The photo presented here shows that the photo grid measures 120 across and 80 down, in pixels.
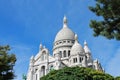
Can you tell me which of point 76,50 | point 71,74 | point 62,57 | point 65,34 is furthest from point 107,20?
point 65,34

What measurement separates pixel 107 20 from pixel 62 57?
55.1m

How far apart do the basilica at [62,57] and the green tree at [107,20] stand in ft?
155

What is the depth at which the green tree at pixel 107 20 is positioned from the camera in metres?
17.4

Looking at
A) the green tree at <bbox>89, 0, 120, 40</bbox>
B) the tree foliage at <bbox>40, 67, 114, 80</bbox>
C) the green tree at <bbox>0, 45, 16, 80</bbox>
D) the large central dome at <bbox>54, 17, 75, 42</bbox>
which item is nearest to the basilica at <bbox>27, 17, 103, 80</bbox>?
the large central dome at <bbox>54, 17, 75, 42</bbox>

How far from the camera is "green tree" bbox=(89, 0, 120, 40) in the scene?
17375 mm

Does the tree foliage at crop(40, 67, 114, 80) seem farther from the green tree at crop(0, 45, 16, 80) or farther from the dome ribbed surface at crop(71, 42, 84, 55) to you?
the dome ribbed surface at crop(71, 42, 84, 55)

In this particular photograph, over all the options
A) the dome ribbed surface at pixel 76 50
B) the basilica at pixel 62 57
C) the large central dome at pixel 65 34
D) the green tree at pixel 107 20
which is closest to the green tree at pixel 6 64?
the green tree at pixel 107 20

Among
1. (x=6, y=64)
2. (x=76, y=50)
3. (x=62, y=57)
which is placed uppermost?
(x=76, y=50)

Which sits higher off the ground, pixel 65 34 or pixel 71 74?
pixel 65 34

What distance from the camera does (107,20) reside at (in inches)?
707

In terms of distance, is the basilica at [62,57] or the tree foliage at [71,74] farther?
the basilica at [62,57]

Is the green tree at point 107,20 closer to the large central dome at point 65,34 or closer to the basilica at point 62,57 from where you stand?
the basilica at point 62,57

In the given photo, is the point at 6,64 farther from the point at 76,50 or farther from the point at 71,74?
the point at 76,50

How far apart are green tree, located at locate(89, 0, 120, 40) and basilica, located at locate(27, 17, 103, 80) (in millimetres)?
47293
